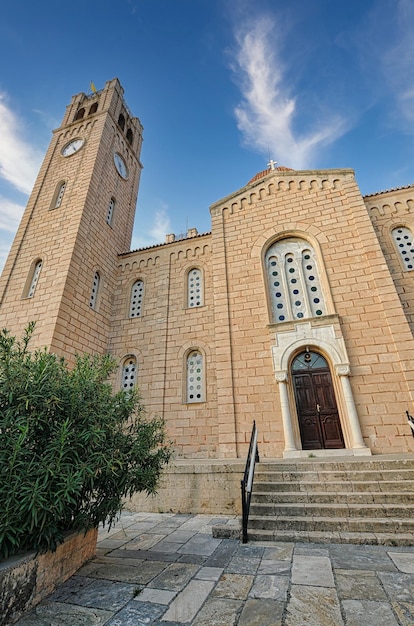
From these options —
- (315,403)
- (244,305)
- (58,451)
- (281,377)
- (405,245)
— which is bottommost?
(58,451)

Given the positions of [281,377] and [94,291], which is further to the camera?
[94,291]

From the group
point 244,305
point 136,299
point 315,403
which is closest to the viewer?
point 315,403

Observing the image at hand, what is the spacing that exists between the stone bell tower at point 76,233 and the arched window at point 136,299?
86cm

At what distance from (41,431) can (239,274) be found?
7701 mm

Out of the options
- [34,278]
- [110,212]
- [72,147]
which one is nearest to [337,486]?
[34,278]

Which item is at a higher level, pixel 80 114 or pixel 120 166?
pixel 80 114

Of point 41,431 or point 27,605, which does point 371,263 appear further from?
point 27,605

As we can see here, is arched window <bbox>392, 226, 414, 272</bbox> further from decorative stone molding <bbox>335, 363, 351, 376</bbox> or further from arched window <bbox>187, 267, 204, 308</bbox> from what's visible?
arched window <bbox>187, 267, 204, 308</bbox>

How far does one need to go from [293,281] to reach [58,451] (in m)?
8.26

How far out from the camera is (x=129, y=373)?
10.8 m

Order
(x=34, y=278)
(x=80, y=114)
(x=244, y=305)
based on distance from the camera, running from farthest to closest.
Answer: (x=80, y=114) → (x=34, y=278) → (x=244, y=305)

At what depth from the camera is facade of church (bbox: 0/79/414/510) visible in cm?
770

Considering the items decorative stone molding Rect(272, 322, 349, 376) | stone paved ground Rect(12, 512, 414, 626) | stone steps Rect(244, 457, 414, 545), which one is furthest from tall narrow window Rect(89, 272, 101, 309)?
stone paved ground Rect(12, 512, 414, 626)

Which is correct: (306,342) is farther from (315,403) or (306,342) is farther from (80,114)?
(80,114)
